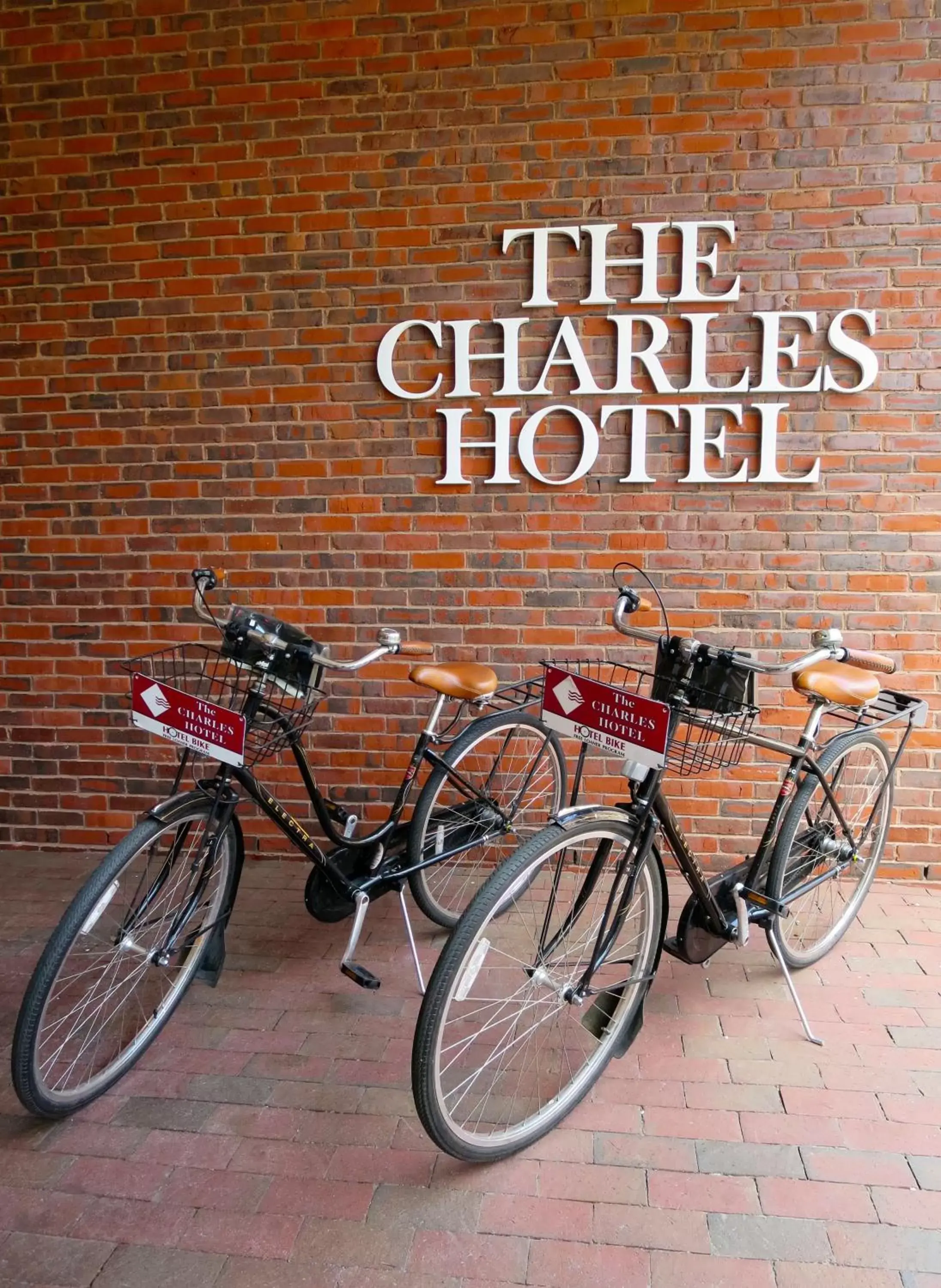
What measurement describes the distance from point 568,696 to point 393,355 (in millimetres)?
1869

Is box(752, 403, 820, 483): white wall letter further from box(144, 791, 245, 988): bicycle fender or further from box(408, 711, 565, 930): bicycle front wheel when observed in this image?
box(144, 791, 245, 988): bicycle fender

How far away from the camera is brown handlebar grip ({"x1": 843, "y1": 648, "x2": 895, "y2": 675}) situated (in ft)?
8.55

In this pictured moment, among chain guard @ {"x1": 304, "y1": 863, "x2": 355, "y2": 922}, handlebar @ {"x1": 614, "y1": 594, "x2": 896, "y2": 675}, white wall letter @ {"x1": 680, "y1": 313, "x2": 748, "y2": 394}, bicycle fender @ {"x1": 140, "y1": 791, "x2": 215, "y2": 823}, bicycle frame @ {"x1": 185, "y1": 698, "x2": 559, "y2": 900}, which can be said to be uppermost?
white wall letter @ {"x1": 680, "y1": 313, "x2": 748, "y2": 394}

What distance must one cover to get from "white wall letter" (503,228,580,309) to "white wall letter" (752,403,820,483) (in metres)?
0.91

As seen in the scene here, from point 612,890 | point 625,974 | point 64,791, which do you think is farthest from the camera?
point 64,791

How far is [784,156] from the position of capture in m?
3.26

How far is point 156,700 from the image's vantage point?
2.37 metres

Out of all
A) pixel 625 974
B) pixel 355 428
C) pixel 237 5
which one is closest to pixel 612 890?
pixel 625 974

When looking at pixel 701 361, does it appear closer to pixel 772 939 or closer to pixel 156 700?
pixel 772 939

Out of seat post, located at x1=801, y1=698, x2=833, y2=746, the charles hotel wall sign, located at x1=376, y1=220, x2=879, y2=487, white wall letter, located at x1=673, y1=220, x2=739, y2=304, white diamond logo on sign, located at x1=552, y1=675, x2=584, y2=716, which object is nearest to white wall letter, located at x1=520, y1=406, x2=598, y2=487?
the charles hotel wall sign, located at x1=376, y1=220, x2=879, y2=487

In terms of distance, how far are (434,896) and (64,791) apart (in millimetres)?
1784

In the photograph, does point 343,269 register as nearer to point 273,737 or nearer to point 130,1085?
point 273,737

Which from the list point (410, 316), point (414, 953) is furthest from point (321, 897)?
point (410, 316)

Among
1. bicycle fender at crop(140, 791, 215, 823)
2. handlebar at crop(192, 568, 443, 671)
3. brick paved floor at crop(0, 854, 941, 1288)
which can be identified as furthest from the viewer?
handlebar at crop(192, 568, 443, 671)
